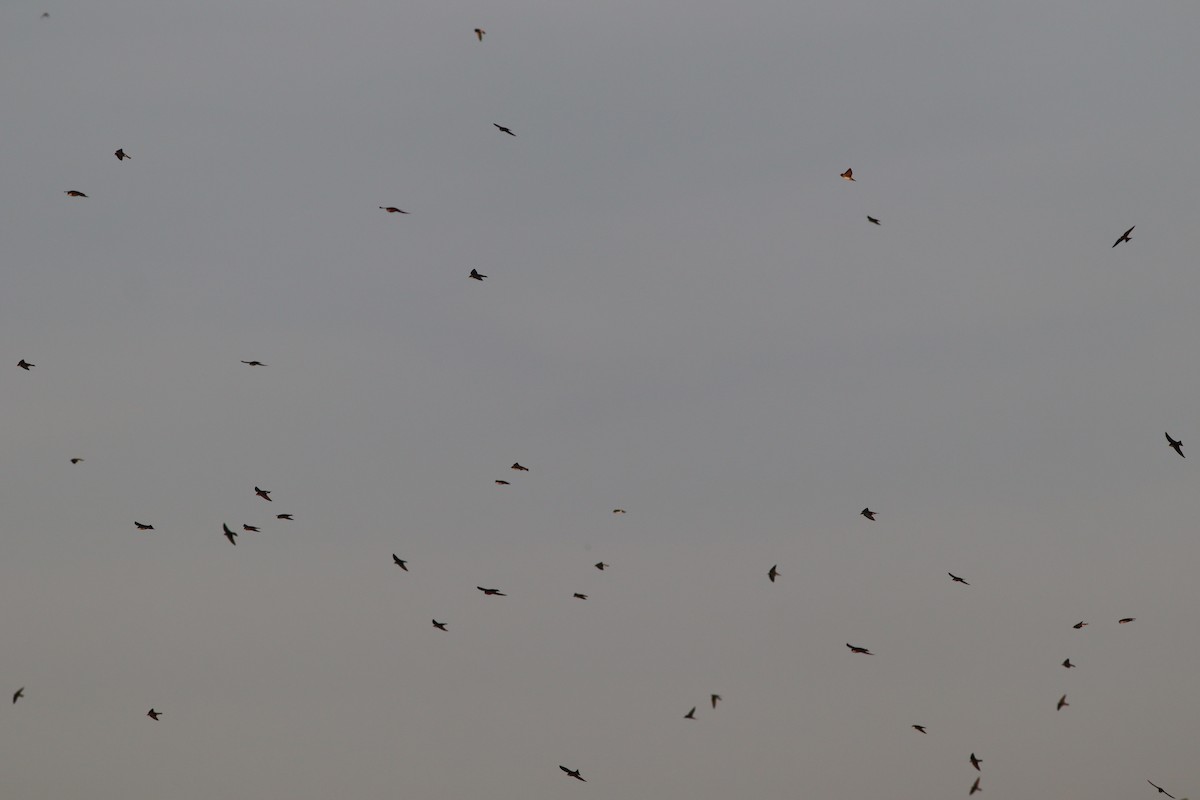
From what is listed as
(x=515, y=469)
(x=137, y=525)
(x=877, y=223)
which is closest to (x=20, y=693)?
(x=137, y=525)

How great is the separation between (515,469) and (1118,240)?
4287 centimetres

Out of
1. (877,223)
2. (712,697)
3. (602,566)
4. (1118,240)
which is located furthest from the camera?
(602,566)

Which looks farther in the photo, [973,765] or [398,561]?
[973,765]

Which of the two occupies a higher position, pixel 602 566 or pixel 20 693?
pixel 602 566

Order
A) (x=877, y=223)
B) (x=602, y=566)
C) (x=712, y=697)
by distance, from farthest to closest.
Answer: (x=602, y=566)
(x=712, y=697)
(x=877, y=223)

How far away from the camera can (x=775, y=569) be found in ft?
334

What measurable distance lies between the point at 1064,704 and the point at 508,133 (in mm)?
61207

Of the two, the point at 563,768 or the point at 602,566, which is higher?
the point at 602,566

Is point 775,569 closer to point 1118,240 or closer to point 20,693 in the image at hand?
point 1118,240

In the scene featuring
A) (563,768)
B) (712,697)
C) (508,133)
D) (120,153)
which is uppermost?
(508,133)

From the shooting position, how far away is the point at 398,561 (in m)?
103

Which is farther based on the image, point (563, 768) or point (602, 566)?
point (602, 566)

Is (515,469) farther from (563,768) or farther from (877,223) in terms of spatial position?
(877,223)

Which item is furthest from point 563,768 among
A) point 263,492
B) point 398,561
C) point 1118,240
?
point 1118,240
